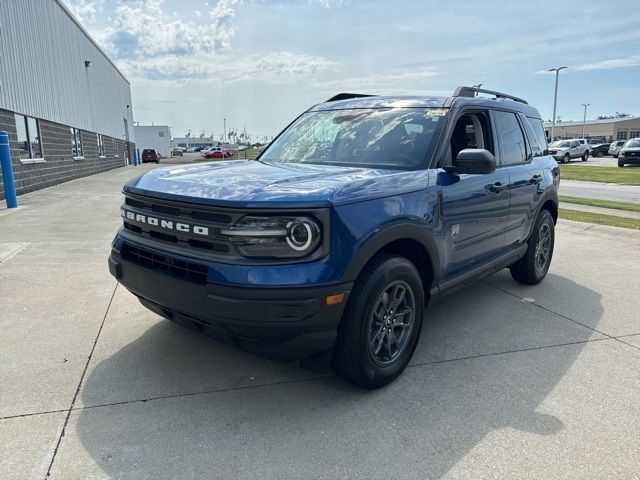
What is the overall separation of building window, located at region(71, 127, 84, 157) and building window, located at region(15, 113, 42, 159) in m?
5.35

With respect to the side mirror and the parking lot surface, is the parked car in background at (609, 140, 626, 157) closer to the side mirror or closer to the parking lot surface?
the parking lot surface

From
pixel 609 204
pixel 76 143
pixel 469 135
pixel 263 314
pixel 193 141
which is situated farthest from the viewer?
pixel 193 141

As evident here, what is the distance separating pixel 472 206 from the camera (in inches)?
155

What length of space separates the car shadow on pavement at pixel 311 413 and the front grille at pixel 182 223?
3.23 ft

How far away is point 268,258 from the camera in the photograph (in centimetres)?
267

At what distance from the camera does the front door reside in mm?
3670

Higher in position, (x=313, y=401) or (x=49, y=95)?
(x=49, y=95)

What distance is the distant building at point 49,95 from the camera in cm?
1384

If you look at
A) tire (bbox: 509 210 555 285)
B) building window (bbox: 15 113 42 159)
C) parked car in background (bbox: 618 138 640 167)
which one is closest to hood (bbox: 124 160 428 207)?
tire (bbox: 509 210 555 285)

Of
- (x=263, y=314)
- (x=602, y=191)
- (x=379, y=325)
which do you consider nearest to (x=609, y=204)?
(x=602, y=191)

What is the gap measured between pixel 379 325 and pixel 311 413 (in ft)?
2.29

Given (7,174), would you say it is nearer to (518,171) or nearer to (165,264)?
(165,264)

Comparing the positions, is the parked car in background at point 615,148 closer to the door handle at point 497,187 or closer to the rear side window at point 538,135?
the rear side window at point 538,135

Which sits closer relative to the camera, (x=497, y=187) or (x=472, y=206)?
(x=472, y=206)
